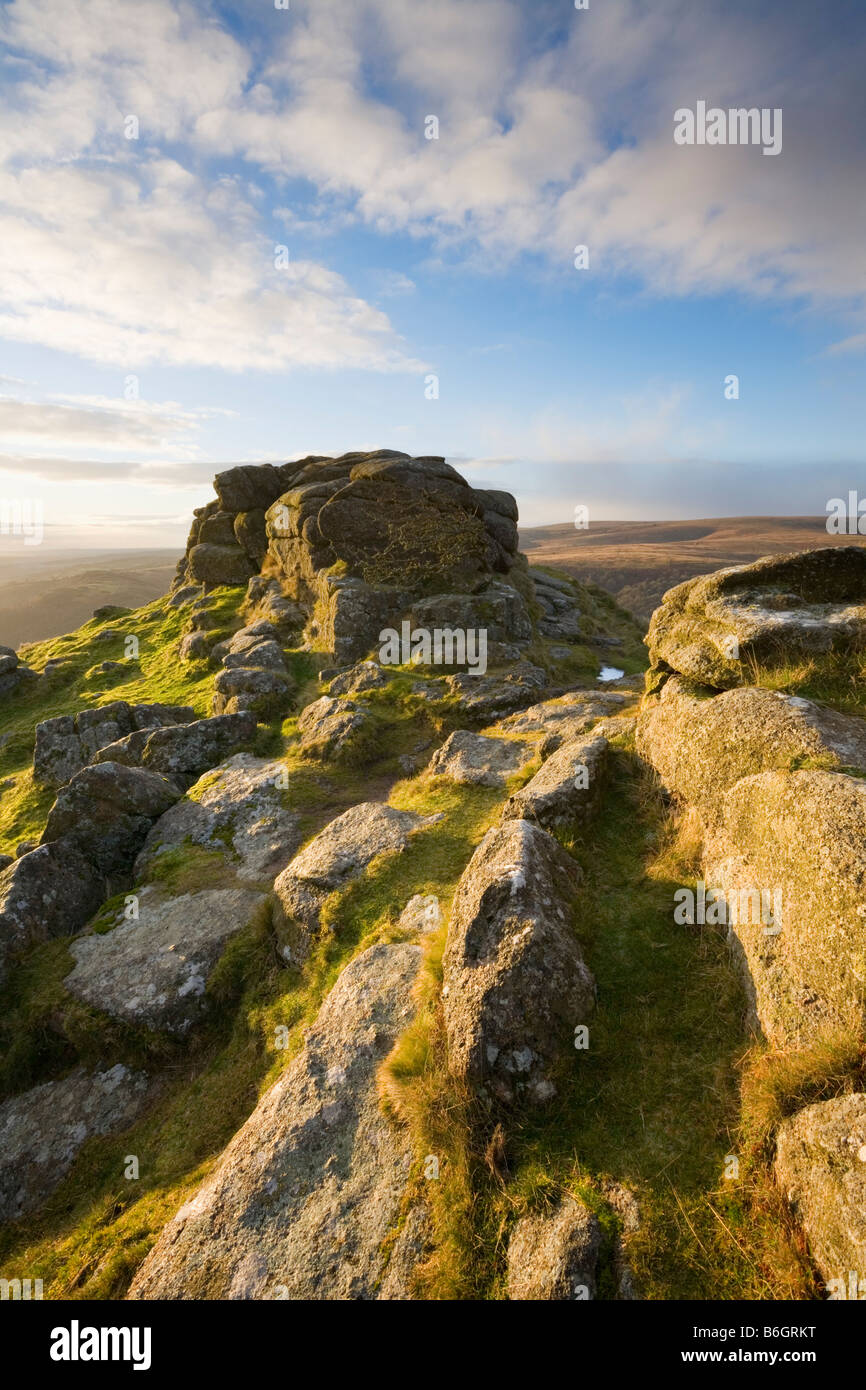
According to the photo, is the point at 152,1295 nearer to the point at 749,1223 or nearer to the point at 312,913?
the point at 312,913

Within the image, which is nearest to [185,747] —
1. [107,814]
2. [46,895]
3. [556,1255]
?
[107,814]

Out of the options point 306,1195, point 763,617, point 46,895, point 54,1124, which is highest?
point 763,617

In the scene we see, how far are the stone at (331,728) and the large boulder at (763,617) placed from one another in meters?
10.1

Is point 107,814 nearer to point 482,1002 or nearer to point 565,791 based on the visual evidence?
point 565,791

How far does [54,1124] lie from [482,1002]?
8.55m

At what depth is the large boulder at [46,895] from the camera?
13.5 m

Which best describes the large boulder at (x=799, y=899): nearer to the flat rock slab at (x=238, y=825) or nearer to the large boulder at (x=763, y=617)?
the large boulder at (x=763, y=617)

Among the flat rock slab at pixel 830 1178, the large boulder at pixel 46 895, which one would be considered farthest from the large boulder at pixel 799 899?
the large boulder at pixel 46 895

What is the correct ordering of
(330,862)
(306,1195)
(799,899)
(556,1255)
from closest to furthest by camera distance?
(556,1255) → (306,1195) → (799,899) → (330,862)

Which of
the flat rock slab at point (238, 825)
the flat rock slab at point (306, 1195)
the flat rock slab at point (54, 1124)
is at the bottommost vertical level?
the flat rock slab at point (54, 1124)

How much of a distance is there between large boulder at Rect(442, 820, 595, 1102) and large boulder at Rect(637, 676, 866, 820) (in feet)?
11.6

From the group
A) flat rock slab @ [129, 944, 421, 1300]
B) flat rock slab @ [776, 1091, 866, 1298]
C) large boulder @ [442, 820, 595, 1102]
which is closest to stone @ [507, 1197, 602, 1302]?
large boulder @ [442, 820, 595, 1102]

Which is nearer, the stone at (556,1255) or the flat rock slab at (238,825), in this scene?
the stone at (556,1255)

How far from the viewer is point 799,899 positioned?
792cm
